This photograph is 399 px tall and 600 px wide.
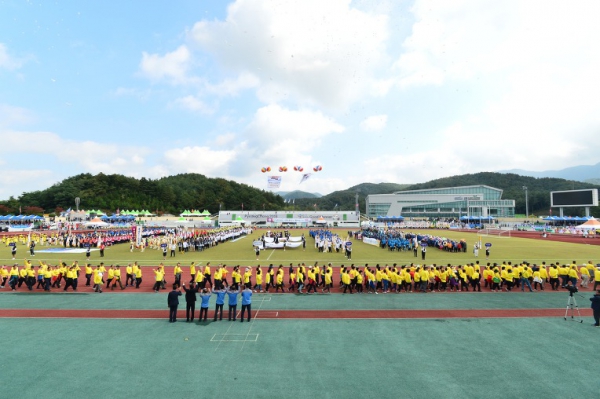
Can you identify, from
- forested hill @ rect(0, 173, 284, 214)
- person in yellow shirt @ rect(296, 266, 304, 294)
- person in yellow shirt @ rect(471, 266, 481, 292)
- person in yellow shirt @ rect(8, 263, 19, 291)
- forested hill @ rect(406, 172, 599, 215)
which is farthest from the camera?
forested hill @ rect(406, 172, 599, 215)

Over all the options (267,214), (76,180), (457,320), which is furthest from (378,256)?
(76,180)

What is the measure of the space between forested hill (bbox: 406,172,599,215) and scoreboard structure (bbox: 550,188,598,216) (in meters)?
30.4

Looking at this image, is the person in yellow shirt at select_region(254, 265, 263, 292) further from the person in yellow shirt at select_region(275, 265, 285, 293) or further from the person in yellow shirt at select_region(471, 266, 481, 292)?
the person in yellow shirt at select_region(471, 266, 481, 292)

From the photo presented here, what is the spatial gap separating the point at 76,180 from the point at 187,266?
108 metres

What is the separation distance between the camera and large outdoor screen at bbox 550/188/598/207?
66062 millimetres

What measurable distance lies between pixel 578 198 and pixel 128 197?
12028 cm

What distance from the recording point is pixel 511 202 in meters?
98.0

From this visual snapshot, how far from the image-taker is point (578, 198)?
6862 cm

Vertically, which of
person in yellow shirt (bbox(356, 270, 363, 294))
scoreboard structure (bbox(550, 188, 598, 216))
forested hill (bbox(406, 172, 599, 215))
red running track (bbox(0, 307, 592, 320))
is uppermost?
forested hill (bbox(406, 172, 599, 215))

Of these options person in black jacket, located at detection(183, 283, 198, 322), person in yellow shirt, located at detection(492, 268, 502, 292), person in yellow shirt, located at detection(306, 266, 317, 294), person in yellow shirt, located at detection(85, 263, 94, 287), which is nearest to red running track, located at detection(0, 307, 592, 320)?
person in black jacket, located at detection(183, 283, 198, 322)

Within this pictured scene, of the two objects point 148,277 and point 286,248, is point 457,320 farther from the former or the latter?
point 286,248

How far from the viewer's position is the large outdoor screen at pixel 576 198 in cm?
6606

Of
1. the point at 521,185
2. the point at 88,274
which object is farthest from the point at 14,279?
the point at 521,185

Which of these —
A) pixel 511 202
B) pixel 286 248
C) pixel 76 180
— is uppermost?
pixel 76 180
